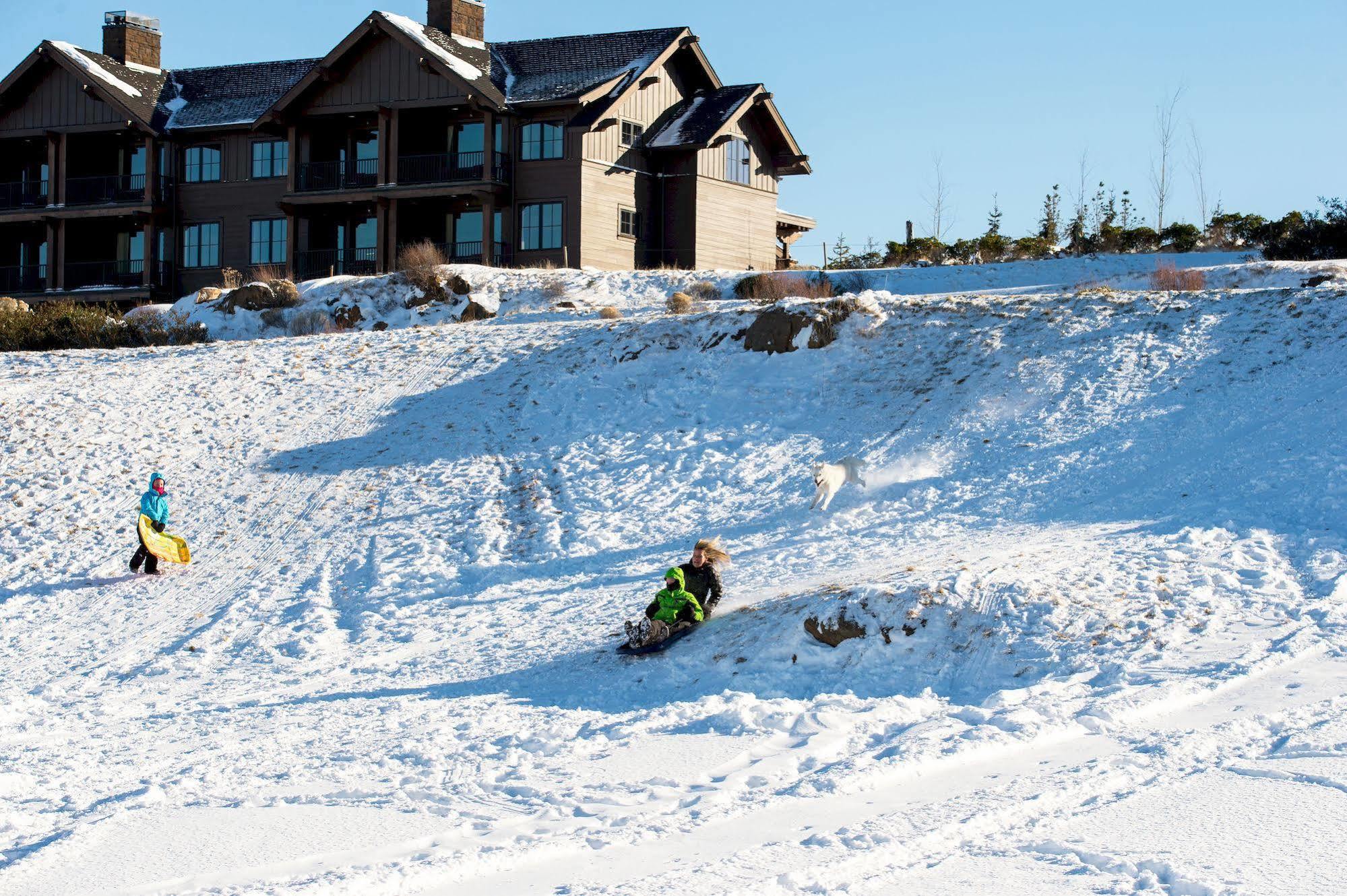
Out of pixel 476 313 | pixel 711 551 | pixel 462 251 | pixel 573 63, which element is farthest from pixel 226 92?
pixel 711 551

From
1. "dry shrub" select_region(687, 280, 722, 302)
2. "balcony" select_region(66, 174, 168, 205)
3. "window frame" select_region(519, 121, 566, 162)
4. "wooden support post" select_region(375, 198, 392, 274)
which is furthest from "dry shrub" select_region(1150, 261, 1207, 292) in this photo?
"balcony" select_region(66, 174, 168, 205)

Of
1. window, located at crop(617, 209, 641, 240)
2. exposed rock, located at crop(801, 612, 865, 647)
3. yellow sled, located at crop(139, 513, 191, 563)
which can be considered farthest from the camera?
window, located at crop(617, 209, 641, 240)

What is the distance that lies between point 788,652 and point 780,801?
10.5 ft

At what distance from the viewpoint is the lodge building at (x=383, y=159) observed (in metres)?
35.1

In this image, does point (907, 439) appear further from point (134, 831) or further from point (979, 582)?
point (134, 831)

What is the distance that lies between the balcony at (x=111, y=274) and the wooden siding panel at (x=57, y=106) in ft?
13.5

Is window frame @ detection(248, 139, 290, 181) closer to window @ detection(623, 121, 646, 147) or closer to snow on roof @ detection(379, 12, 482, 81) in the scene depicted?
snow on roof @ detection(379, 12, 482, 81)

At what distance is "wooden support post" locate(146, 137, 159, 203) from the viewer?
3872cm

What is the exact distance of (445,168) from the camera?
1399 inches

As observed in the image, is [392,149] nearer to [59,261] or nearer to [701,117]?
[701,117]

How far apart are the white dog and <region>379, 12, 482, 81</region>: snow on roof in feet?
72.0

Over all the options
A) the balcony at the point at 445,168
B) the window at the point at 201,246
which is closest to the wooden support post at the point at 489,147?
the balcony at the point at 445,168

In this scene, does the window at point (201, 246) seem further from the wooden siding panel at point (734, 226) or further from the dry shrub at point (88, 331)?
the wooden siding panel at point (734, 226)

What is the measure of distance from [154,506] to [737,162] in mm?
25218
